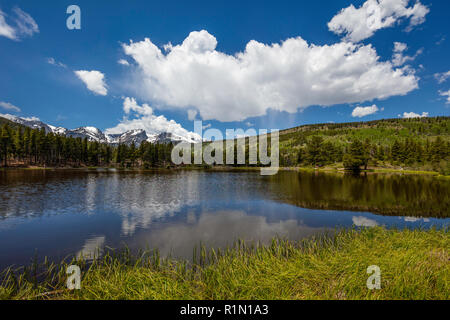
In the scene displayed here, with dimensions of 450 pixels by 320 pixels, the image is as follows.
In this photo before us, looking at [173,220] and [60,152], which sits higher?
[60,152]

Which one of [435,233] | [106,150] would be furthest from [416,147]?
[106,150]

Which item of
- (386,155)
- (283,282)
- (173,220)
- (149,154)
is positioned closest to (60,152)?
(149,154)

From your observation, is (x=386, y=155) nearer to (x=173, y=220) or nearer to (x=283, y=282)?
(x=173, y=220)

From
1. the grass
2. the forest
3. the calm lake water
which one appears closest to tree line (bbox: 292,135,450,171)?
the forest

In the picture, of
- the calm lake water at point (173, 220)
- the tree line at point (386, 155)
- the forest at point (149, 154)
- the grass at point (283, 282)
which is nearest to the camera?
the grass at point (283, 282)

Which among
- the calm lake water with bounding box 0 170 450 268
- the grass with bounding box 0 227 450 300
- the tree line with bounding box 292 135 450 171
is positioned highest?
the tree line with bounding box 292 135 450 171

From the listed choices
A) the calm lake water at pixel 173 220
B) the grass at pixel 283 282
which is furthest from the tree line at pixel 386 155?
the grass at pixel 283 282

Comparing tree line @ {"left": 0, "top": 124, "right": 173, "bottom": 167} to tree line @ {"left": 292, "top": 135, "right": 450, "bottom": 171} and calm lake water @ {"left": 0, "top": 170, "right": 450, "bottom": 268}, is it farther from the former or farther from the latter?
tree line @ {"left": 292, "top": 135, "right": 450, "bottom": 171}

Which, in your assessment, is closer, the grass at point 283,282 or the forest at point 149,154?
the grass at point 283,282

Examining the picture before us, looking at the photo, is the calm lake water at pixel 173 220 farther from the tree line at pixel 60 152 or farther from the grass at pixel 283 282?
the tree line at pixel 60 152

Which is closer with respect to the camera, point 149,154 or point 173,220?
point 173,220
